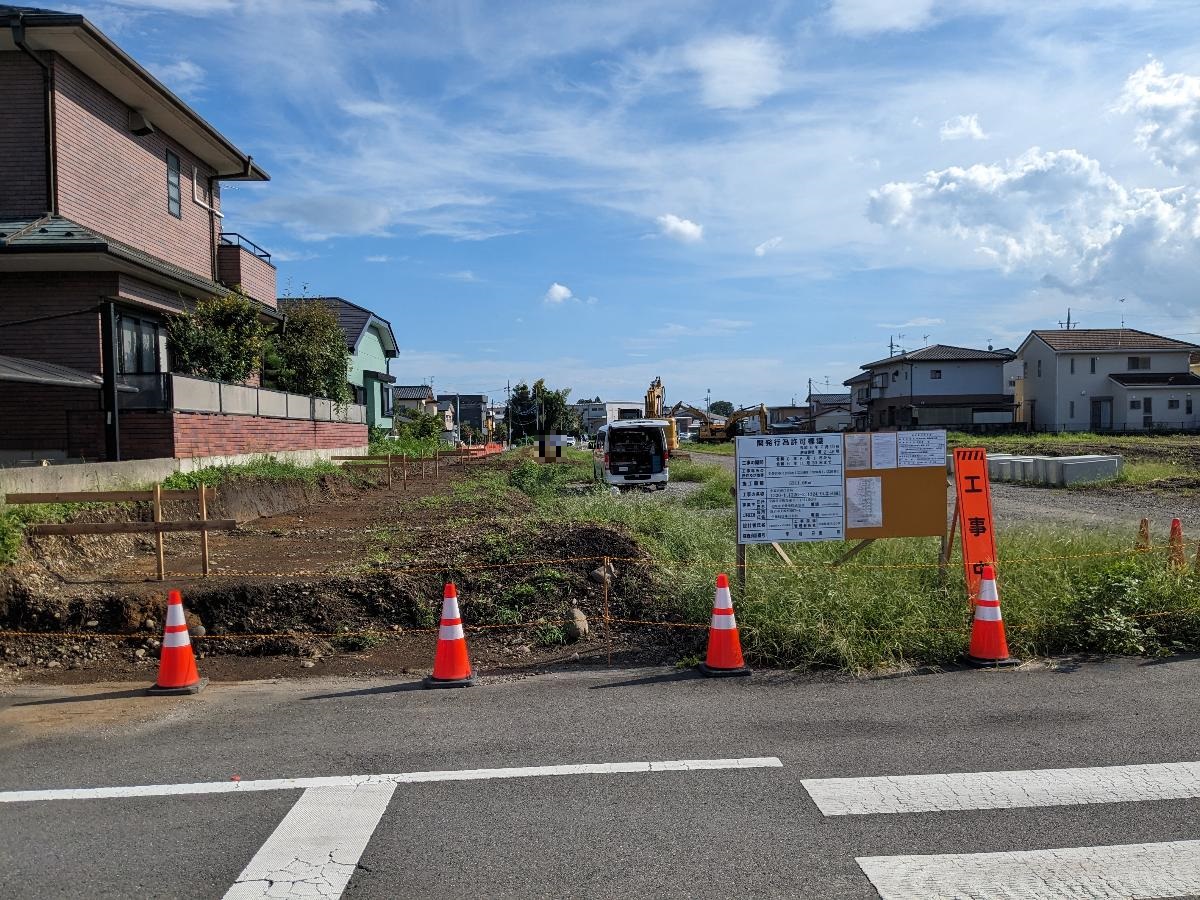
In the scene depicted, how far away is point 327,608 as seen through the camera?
28.4ft

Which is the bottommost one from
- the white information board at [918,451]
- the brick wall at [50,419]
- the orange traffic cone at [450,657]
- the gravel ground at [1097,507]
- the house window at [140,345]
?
the gravel ground at [1097,507]

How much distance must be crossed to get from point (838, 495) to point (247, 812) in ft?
19.4

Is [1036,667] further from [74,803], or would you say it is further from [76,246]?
[76,246]

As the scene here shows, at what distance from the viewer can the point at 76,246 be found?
51.8 feet

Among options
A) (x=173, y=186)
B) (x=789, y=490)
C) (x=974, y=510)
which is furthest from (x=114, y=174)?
(x=974, y=510)

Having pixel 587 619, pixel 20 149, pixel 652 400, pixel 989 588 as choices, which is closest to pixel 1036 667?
pixel 989 588

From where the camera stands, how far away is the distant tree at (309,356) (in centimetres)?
2685

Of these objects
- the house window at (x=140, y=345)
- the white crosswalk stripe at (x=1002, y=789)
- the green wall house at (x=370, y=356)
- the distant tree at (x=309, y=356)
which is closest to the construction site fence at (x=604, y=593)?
the white crosswalk stripe at (x=1002, y=789)

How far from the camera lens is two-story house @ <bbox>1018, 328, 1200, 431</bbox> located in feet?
203

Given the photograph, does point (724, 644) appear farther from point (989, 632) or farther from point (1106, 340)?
point (1106, 340)

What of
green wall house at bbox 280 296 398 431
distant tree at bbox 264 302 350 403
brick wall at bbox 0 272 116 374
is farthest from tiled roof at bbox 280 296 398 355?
brick wall at bbox 0 272 116 374

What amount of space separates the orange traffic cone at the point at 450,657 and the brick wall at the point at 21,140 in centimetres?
1488

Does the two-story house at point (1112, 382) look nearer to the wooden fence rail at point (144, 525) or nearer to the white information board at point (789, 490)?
the white information board at point (789, 490)

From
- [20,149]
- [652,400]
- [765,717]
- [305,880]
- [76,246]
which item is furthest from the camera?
[652,400]
